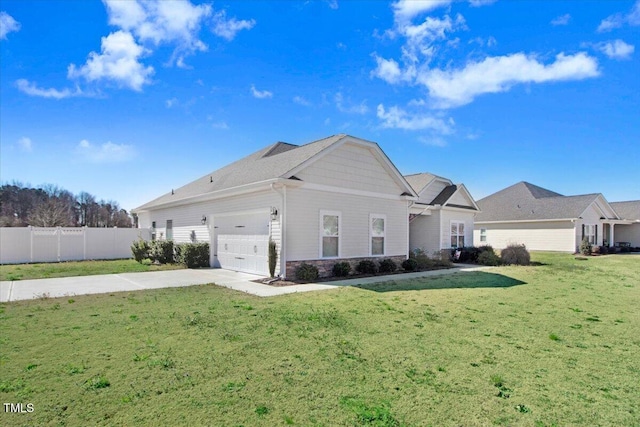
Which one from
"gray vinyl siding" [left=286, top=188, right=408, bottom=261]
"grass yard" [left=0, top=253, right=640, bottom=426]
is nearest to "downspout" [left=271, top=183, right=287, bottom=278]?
"gray vinyl siding" [left=286, top=188, right=408, bottom=261]

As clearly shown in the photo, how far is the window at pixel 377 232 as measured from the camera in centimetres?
1501

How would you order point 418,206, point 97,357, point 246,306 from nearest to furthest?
point 97,357 → point 246,306 → point 418,206

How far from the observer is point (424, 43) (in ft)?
46.8

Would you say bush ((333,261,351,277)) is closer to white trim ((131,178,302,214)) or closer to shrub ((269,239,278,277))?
shrub ((269,239,278,277))

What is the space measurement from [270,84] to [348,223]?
7372mm

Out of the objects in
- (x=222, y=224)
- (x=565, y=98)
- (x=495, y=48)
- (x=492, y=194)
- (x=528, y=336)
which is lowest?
(x=528, y=336)

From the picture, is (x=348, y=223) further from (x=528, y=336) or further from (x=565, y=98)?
(x=565, y=98)

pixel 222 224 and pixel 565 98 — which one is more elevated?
pixel 565 98

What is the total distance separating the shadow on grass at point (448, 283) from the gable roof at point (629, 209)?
32.5 metres

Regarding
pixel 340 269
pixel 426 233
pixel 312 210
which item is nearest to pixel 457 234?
pixel 426 233

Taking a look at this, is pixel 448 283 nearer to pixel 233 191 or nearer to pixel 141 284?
pixel 233 191

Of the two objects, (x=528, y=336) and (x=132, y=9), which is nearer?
(x=528, y=336)

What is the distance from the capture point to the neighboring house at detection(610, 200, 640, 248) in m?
35.3

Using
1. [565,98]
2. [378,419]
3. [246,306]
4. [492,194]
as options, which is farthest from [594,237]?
[378,419]
